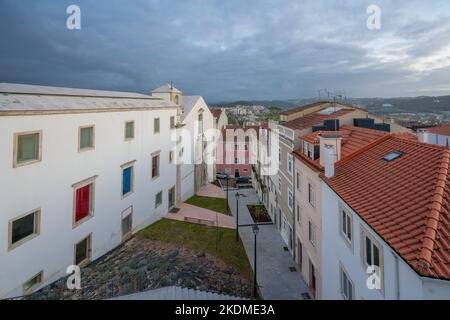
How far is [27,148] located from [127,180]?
30.1 ft

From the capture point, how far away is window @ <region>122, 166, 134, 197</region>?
20.8 metres

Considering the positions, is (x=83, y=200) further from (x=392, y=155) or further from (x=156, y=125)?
(x=392, y=155)

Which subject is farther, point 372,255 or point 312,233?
point 312,233

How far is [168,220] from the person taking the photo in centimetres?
2658

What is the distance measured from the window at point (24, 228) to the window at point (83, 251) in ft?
11.1

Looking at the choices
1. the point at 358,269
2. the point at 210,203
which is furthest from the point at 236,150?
the point at 358,269

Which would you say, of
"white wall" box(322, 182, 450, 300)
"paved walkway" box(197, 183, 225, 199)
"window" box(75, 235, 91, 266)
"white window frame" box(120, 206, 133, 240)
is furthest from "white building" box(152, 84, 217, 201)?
"white wall" box(322, 182, 450, 300)

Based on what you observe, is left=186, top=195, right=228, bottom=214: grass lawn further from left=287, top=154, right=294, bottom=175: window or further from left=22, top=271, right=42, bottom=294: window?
left=22, top=271, right=42, bottom=294: window

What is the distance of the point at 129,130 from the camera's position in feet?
69.3

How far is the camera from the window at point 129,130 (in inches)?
816

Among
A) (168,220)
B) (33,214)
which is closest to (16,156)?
(33,214)

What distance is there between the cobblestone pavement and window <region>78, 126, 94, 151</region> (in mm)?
7621
